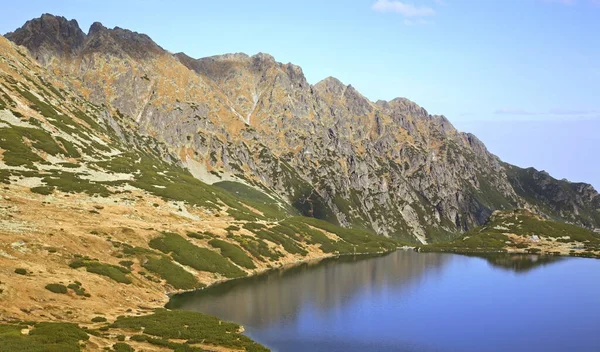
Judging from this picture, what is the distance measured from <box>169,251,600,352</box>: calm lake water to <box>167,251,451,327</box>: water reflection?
249 millimetres

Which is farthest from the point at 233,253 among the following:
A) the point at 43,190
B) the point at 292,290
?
the point at 43,190

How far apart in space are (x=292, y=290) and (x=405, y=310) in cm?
2921

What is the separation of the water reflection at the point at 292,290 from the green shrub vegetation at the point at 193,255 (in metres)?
5.70

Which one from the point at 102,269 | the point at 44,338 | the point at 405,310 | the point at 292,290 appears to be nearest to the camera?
the point at 44,338

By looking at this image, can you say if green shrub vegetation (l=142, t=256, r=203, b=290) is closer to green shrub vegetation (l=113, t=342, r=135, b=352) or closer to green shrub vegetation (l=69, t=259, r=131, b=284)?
green shrub vegetation (l=69, t=259, r=131, b=284)

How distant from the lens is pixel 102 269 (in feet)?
317

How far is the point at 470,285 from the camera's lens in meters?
155

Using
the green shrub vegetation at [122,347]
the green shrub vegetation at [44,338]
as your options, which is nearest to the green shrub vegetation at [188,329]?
the green shrub vegetation at [122,347]

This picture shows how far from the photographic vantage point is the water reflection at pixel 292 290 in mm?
100062

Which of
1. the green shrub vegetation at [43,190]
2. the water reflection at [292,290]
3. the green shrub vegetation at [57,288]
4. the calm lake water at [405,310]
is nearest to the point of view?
the green shrub vegetation at [57,288]

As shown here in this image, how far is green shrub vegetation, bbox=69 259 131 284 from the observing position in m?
95.4

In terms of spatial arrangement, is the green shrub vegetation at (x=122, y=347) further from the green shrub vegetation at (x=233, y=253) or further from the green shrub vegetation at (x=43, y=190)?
the green shrub vegetation at (x=43, y=190)

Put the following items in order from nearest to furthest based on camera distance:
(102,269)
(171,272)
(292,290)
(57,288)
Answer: (57,288) < (102,269) < (171,272) < (292,290)

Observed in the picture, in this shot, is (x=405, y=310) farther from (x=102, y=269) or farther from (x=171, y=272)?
(x=102, y=269)
